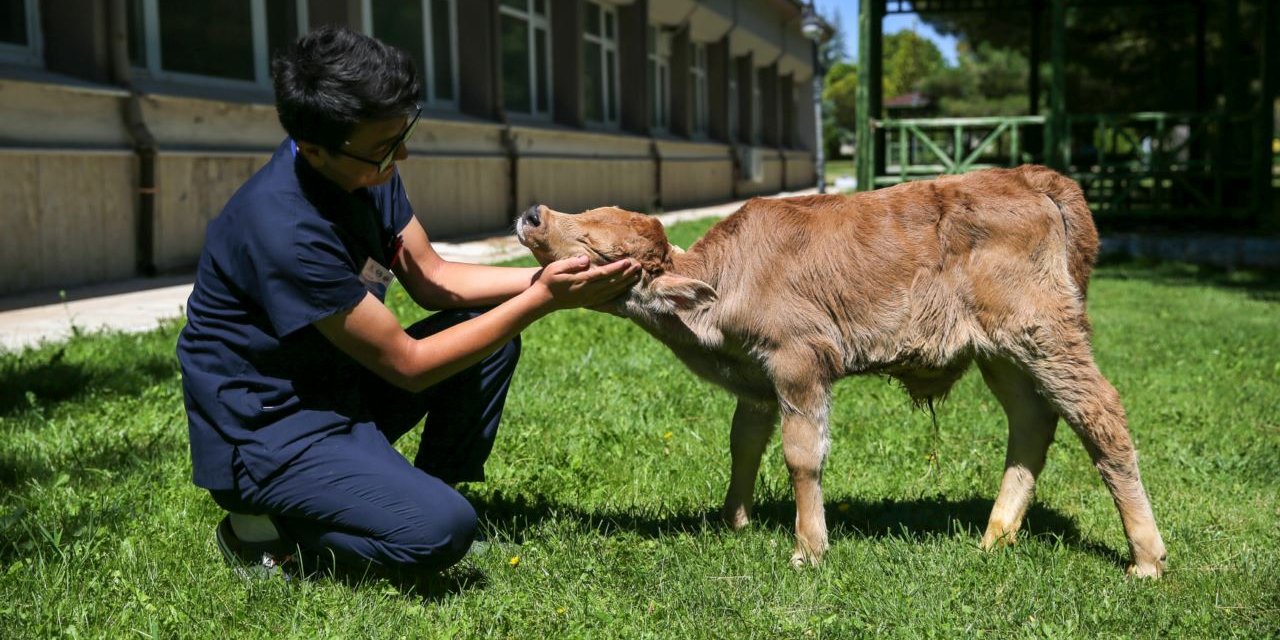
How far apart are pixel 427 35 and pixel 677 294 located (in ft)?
40.3

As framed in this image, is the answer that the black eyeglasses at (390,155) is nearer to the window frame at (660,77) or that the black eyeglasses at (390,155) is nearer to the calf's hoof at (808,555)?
the calf's hoof at (808,555)

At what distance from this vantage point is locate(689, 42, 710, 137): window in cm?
2762

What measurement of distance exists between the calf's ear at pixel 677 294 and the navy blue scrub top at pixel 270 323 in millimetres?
1029

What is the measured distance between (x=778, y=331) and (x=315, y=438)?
1564 mm

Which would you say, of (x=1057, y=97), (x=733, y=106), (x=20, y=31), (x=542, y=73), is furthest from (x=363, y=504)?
(x=733, y=106)

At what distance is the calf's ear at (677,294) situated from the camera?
4.00 metres

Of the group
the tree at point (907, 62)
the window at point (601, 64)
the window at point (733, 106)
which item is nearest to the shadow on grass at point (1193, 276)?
the window at point (601, 64)

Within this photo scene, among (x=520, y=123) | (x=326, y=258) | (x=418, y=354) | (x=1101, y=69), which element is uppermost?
(x=1101, y=69)

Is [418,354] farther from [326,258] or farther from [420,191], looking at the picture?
[420,191]

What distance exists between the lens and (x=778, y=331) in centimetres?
399

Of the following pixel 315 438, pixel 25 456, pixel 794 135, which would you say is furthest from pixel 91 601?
pixel 794 135

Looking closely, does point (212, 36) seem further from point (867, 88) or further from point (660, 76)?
→ point (660, 76)

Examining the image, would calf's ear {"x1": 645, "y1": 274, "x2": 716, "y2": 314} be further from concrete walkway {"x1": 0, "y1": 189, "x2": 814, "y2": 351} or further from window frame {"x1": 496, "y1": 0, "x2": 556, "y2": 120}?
window frame {"x1": 496, "y1": 0, "x2": 556, "y2": 120}

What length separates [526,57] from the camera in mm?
18281
